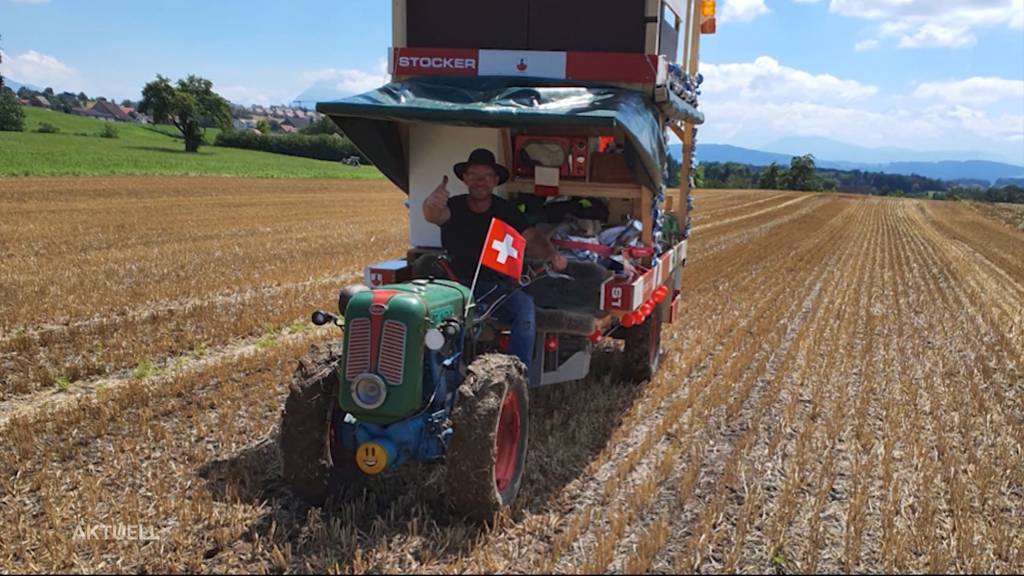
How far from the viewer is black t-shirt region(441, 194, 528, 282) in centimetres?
485

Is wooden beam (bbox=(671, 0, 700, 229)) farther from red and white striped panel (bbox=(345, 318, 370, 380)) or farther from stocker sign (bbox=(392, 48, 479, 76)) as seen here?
red and white striped panel (bbox=(345, 318, 370, 380))

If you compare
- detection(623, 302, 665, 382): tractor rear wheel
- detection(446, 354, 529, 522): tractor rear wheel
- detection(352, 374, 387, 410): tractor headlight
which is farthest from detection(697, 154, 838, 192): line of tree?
detection(352, 374, 387, 410): tractor headlight

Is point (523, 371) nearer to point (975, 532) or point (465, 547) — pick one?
point (465, 547)

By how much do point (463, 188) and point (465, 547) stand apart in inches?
125

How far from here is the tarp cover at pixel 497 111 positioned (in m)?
4.69

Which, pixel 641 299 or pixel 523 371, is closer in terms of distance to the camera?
pixel 523 371

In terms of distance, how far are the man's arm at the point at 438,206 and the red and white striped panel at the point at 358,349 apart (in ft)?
3.93

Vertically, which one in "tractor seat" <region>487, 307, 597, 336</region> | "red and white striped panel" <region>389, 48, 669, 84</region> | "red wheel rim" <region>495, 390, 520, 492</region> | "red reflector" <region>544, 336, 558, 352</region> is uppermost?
"red and white striped panel" <region>389, 48, 669, 84</region>

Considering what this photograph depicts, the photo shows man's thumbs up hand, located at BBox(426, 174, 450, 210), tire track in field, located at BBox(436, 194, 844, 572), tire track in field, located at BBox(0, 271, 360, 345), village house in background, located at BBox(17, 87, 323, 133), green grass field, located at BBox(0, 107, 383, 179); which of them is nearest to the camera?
tire track in field, located at BBox(436, 194, 844, 572)

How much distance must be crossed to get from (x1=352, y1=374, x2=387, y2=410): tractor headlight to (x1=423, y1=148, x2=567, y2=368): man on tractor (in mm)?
1211

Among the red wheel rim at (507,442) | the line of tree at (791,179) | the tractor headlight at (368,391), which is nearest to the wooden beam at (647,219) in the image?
the red wheel rim at (507,442)

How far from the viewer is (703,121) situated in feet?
25.6

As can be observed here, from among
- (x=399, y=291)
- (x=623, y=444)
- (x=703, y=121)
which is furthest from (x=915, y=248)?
(x=399, y=291)

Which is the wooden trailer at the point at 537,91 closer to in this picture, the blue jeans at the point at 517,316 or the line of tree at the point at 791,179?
the blue jeans at the point at 517,316
